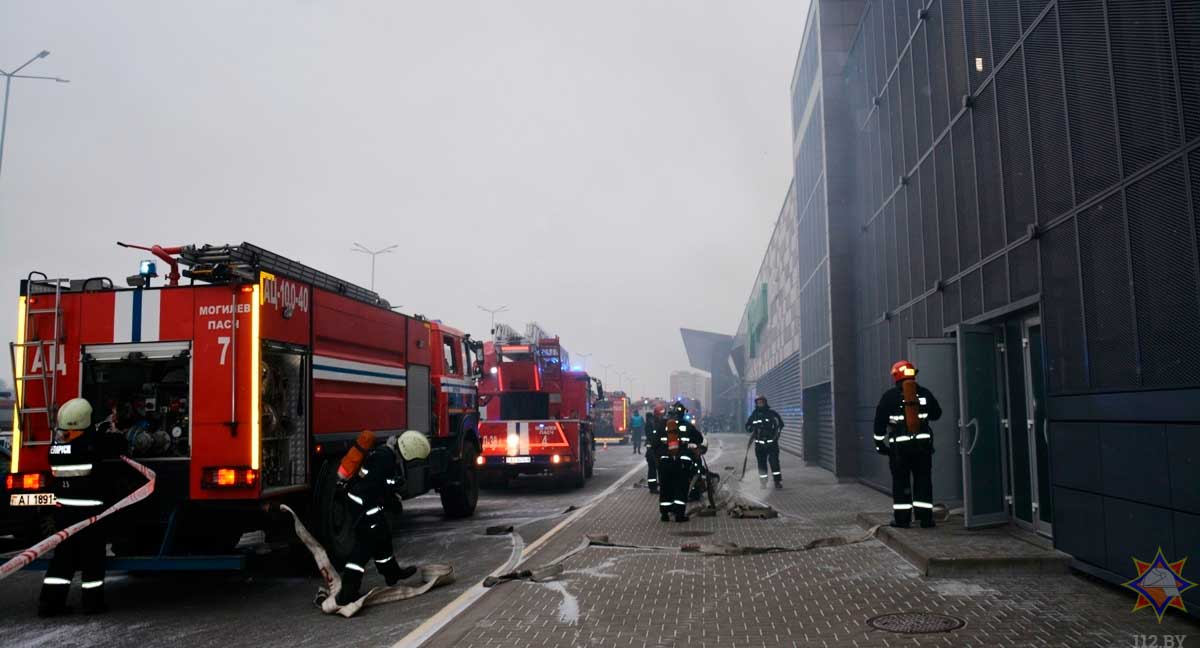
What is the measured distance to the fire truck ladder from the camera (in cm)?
846

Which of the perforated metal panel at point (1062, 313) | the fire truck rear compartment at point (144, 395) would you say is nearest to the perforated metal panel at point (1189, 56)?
the perforated metal panel at point (1062, 313)

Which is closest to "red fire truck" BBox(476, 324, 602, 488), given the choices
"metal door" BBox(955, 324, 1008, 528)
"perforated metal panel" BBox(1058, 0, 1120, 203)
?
"metal door" BBox(955, 324, 1008, 528)

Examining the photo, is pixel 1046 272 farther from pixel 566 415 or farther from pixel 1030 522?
pixel 566 415

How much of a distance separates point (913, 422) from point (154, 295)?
786 cm

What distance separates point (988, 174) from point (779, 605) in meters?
5.45

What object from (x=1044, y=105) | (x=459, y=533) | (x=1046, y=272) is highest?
(x=1044, y=105)

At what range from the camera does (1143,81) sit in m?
6.37

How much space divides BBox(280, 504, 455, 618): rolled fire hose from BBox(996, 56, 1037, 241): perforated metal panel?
647 centimetres

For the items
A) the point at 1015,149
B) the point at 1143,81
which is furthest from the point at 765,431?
the point at 1143,81

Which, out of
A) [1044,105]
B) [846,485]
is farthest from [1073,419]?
[846,485]

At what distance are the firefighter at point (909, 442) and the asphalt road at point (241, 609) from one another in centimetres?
445

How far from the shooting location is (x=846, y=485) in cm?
1838

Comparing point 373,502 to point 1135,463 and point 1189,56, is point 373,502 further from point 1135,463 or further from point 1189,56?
point 1189,56

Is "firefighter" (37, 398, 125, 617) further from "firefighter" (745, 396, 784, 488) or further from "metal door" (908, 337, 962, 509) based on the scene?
"firefighter" (745, 396, 784, 488)
